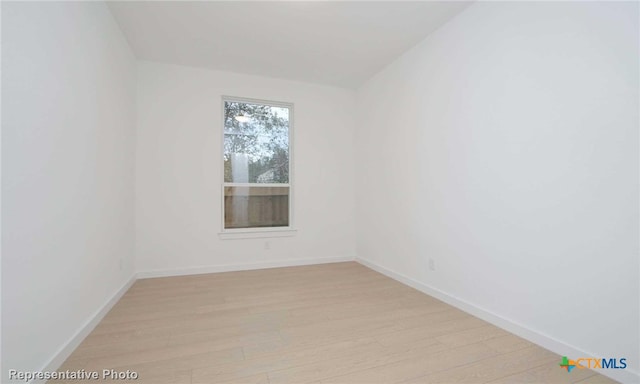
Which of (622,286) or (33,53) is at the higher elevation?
(33,53)

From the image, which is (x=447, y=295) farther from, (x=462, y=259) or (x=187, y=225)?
(x=187, y=225)

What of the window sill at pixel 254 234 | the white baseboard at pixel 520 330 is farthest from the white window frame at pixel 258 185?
the white baseboard at pixel 520 330

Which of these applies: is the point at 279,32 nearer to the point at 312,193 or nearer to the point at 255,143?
the point at 255,143

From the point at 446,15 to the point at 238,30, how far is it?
2.01 m

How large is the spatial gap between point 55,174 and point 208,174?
6.95 feet

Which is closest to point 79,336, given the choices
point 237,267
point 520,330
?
point 237,267

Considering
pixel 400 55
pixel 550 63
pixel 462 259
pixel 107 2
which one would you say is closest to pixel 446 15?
pixel 400 55

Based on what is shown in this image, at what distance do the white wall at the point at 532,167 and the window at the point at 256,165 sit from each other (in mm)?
1851

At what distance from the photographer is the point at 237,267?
3.87 m

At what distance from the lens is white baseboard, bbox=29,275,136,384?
5.30ft

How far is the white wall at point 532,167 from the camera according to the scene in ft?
5.23

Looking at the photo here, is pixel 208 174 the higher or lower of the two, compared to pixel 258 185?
higher

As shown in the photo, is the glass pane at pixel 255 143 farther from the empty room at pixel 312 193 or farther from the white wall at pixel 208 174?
the white wall at pixel 208 174

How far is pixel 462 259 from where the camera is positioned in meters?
2.58
